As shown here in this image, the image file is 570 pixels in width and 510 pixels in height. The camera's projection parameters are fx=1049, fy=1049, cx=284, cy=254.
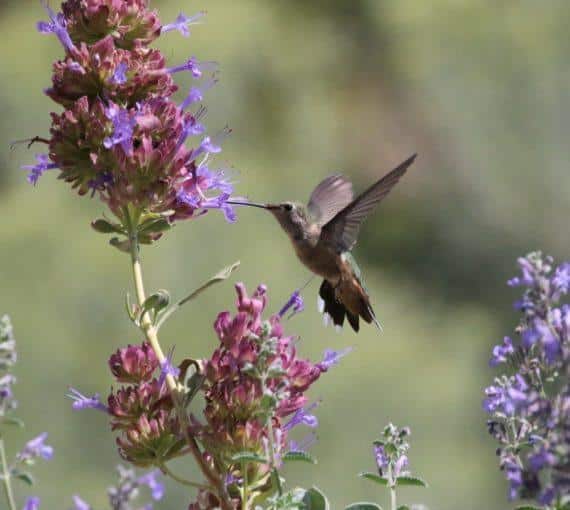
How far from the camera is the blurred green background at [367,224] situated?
5648mm

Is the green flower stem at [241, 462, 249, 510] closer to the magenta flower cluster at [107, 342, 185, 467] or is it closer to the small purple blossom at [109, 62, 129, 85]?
the magenta flower cluster at [107, 342, 185, 467]

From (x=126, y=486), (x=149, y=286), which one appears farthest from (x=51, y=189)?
(x=126, y=486)

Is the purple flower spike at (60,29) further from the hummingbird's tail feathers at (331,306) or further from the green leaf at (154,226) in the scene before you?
the hummingbird's tail feathers at (331,306)

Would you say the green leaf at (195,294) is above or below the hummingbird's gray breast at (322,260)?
below

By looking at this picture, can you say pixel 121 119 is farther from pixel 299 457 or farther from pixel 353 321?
pixel 353 321

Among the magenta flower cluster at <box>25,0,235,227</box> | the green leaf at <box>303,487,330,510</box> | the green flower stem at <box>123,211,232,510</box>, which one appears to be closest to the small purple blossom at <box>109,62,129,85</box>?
the magenta flower cluster at <box>25,0,235,227</box>

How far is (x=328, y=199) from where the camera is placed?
7.38ft

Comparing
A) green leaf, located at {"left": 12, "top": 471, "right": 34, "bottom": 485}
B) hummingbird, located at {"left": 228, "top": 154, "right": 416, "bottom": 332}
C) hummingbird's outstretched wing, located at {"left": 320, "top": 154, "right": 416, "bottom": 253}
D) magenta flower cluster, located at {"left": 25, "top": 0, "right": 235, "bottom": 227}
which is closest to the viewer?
green leaf, located at {"left": 12, "top": 471, "right": 34, "bottom": 485}

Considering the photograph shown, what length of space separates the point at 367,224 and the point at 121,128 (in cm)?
602

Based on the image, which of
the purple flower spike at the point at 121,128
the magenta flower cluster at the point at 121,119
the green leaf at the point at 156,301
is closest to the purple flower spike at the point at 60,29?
the magenta flower cluster at the point at 121,119

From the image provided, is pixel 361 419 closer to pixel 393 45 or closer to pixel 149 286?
pixel 149 286

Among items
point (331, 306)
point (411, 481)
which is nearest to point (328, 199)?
point (331, 306)

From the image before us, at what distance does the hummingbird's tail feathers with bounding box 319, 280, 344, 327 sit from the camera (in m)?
2.07

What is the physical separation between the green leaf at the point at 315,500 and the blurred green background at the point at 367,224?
12.6ft
